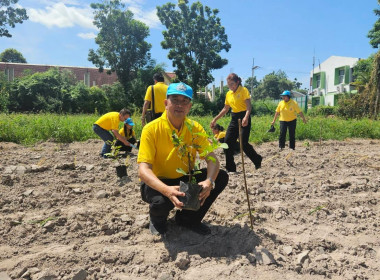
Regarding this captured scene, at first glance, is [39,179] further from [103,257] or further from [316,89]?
[316,89]

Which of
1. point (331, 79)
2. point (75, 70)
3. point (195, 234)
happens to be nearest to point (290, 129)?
point (195, 234)

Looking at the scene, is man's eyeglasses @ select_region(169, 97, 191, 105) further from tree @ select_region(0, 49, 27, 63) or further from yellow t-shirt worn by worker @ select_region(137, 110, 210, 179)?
tree @ select_region(0, 49, 27, 63)

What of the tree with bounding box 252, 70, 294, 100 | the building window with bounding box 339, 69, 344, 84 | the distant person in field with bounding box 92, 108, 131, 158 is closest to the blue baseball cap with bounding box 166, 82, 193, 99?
the distant person in field with bounding box 92, 108, 131, 158

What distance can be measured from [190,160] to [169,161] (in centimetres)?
20

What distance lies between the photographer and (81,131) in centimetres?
886

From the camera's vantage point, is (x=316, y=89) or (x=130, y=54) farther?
(x=316, y=89)

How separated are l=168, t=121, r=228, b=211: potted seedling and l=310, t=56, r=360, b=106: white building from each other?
29.1 metres

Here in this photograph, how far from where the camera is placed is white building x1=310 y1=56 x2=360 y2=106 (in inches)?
1123

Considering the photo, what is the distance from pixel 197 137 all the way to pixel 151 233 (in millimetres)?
898

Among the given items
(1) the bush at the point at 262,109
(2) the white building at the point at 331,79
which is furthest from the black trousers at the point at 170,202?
(2) the white building at the point at 331,79

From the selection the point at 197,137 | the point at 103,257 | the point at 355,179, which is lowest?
the point at 103,257

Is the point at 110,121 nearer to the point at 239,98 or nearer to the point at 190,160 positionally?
the point at 239,98

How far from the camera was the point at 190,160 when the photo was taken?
7.32 ft

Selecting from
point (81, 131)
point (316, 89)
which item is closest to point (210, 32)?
point (316, 89)
